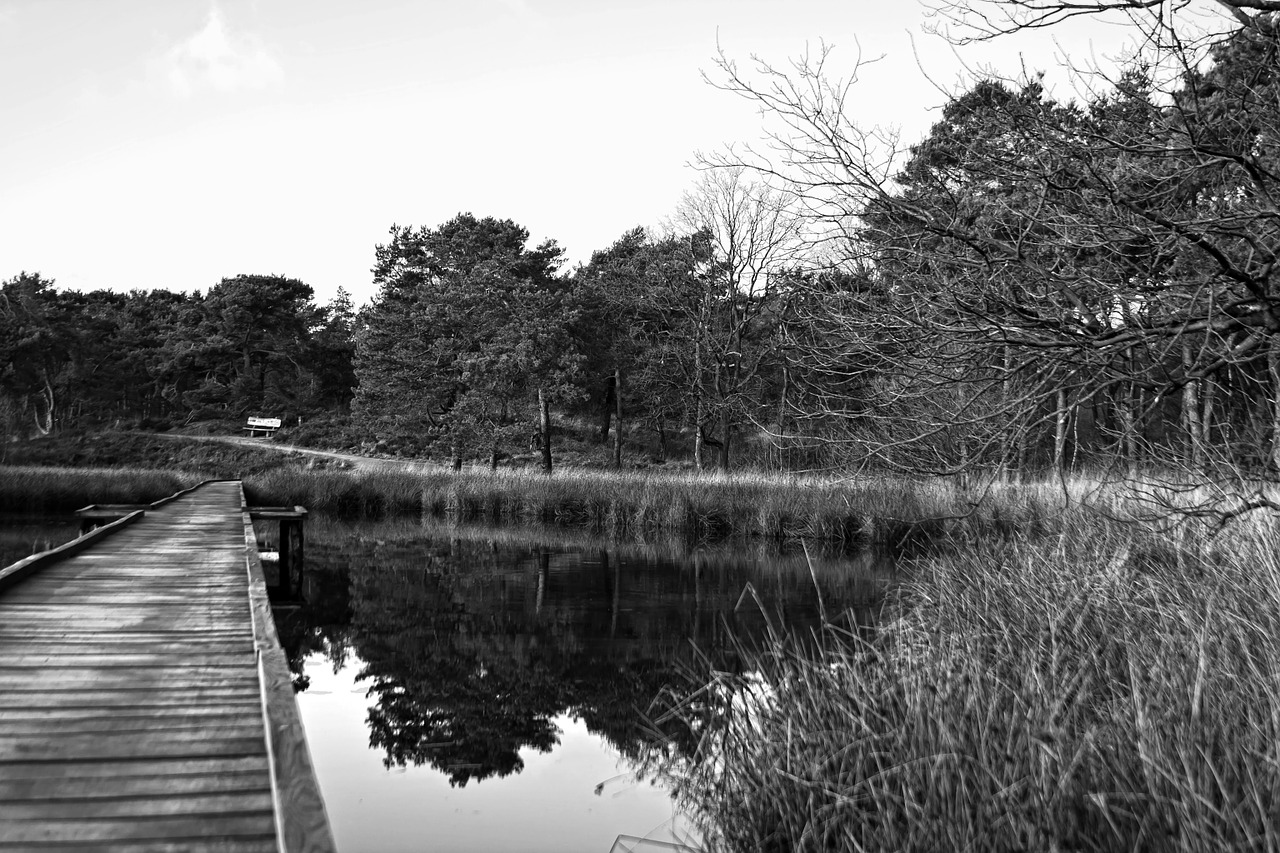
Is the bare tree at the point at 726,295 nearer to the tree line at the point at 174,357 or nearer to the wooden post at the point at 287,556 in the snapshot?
the wooden post at the point at 287,556

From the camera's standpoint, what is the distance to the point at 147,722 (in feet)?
10.2

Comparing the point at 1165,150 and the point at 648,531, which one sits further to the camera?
the point at 648,531

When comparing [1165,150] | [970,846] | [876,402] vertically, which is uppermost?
[1165,150]

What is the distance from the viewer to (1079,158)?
10.6ft

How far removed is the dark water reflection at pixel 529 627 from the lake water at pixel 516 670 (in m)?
0.02

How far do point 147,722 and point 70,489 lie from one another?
16.9 metres

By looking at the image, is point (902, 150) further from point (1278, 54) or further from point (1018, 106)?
point (1278, 54)

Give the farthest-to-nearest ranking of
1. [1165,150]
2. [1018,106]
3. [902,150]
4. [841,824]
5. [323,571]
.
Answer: [323,571] < [902,150] < [1018,106] < [1165,150] < [841,824]

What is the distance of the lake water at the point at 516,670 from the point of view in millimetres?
4027

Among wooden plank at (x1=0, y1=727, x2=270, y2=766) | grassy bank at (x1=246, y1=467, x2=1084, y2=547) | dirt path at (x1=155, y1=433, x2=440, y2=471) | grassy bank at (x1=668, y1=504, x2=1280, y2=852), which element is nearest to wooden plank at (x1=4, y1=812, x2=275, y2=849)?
wooden plank at (x1=0, y1=727, x2=270, y2=766)

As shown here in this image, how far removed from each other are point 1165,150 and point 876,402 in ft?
4.90

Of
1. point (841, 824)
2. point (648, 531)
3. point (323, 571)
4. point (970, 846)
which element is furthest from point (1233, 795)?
point (648, 531)

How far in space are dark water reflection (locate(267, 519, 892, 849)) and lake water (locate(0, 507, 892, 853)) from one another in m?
0.02

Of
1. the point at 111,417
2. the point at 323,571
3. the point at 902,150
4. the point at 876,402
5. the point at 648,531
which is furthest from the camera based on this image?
the point at 111,417
